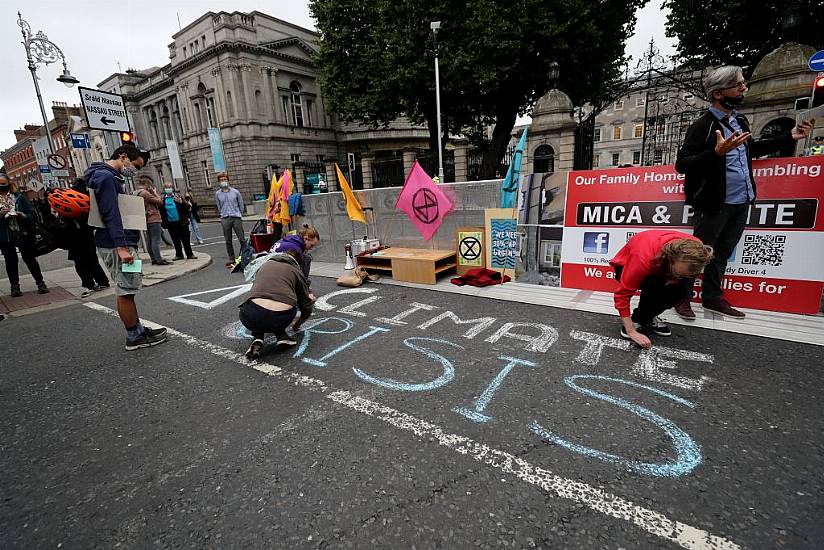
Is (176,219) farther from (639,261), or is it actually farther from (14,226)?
(639,261)

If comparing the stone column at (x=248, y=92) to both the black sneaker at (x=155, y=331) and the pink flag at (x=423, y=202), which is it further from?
the black sneaker at (x=155, y=331)

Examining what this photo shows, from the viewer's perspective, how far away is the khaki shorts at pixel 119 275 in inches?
153

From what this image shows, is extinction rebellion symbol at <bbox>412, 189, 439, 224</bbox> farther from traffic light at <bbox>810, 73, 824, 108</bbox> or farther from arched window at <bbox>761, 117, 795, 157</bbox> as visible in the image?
arched window at <bbox>761, 117, 795, 157</bbox>

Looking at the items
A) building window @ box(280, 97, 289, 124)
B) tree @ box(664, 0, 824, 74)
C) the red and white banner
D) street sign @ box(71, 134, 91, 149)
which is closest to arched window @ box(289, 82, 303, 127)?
building window @ box(280, 97, 289, 124)

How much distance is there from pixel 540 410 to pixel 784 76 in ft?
50.1

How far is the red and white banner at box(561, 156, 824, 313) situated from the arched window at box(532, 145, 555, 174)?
35.3ft

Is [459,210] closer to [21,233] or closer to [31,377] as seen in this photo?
[31,377]

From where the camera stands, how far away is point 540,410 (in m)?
2.53

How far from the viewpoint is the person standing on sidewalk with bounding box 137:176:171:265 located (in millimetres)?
8290

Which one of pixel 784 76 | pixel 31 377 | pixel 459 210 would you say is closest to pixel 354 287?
pixel 459 210

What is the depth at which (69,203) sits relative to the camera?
14.3 feet

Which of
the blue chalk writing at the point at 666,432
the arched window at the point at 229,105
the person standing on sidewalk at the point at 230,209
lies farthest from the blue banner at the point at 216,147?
the blue chalk writing at the point at 666,432

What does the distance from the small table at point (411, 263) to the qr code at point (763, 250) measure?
376 cm

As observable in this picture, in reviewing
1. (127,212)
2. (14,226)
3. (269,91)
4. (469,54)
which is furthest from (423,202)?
(269,91)
